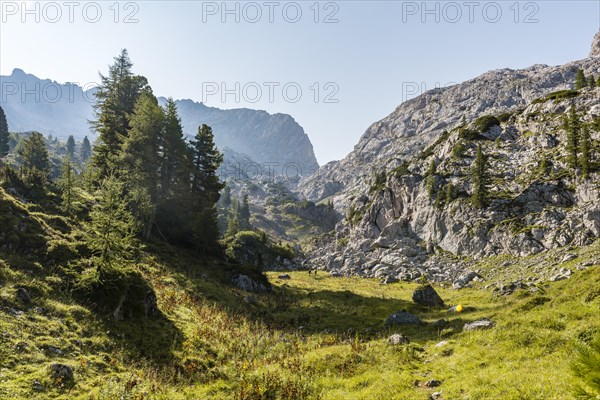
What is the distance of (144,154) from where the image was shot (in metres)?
46.2

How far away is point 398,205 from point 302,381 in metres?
81.3

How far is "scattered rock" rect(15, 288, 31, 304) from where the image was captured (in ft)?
53.3

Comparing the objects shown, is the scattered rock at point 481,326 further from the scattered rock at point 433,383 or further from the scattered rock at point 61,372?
the scattered rock at point 61,372

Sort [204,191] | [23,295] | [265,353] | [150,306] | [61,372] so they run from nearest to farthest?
1. [61,372]
2. [23,295]
3. [265,353]
4. [150,306]
5. [204,191]

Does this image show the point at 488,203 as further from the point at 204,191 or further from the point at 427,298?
the point at 204,191

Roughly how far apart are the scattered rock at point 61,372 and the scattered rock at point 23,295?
5.41 m

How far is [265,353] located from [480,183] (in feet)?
198

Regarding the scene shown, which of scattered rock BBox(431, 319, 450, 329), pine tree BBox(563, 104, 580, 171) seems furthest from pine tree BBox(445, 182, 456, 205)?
scattered rock BBox(431, 319, 450, 329)

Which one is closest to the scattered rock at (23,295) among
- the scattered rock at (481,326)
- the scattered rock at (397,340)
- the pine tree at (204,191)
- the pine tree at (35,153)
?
the scattered rock at (397,340)

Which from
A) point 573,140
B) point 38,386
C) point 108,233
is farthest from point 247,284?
point 573,140

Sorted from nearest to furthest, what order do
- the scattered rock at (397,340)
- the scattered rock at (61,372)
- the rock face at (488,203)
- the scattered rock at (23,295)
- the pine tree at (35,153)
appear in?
the scattered rock at (61,372) < the scattered rock at (23,295) < the scattered rock at (397,340) < the rock face at (488,203) < the pine tree at (35,153)

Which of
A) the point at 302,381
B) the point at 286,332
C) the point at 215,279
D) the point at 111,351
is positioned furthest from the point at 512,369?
the point at 215,279

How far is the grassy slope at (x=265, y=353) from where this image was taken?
12359 millimetres

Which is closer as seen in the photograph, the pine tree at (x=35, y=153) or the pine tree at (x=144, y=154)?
the pine tree at (x=144, y=154)
